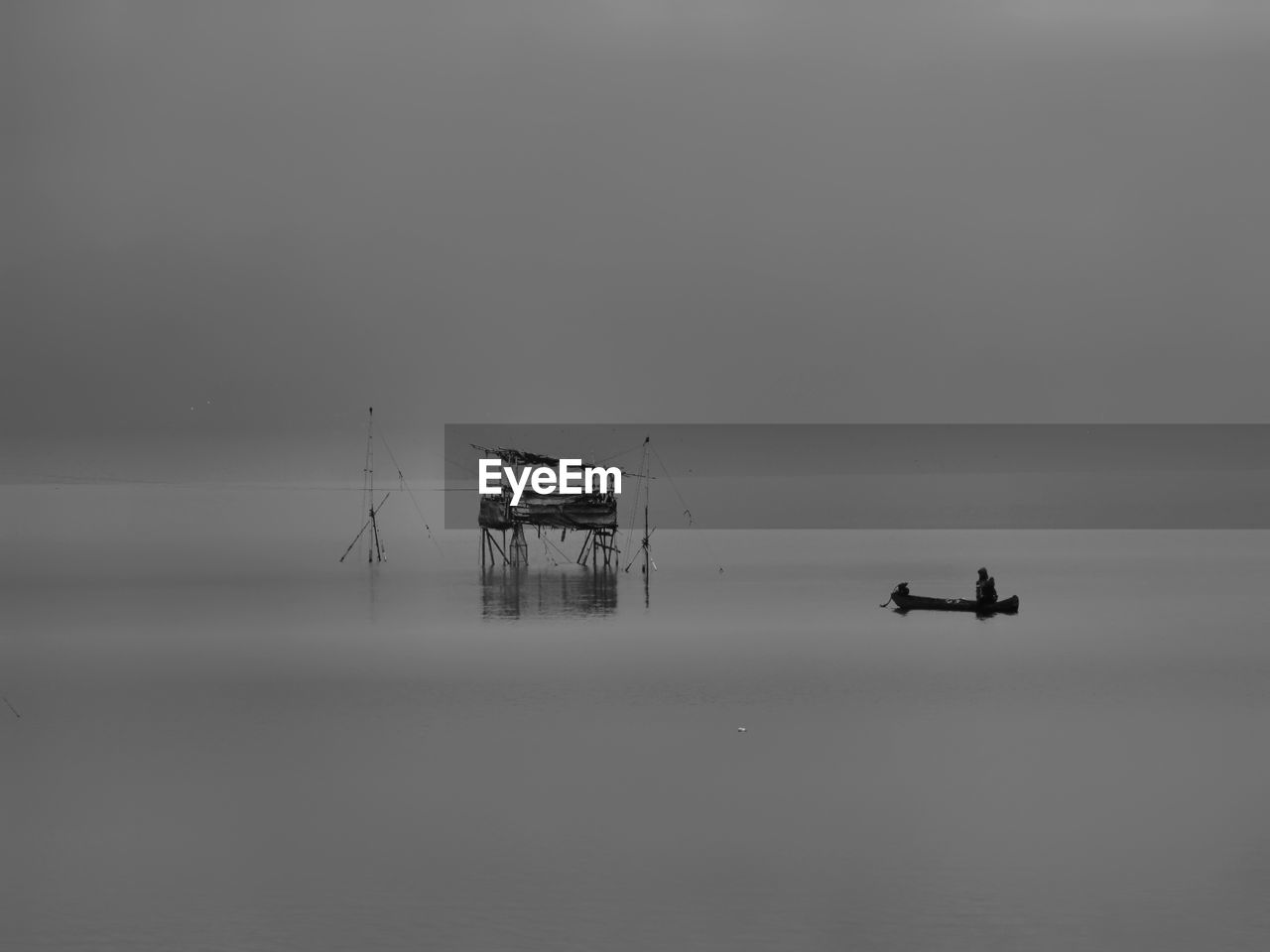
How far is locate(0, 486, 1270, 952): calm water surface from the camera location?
1580 cm

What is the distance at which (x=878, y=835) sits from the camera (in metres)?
18.9

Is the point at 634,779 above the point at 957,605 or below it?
below

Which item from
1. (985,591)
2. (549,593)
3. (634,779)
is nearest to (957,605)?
(985,591)

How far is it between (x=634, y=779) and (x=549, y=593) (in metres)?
35.0

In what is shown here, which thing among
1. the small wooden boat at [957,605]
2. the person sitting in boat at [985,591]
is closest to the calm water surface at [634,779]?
the small wooden boat at [957,605]

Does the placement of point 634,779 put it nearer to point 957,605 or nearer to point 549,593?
point 957,605

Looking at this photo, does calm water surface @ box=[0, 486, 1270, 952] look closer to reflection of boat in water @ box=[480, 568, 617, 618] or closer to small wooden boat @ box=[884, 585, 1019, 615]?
small wooden boat @ box=[884, 585, 1019, 615]

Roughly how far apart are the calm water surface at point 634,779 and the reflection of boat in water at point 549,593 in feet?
5.60

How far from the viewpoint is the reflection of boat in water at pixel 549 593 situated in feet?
162

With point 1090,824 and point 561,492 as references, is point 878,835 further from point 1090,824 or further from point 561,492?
point 561,492

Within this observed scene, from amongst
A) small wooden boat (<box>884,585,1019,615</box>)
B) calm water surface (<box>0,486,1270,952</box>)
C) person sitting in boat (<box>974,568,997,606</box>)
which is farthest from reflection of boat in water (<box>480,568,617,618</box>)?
person sitting in boat (<box>974,568,997,606</box>)

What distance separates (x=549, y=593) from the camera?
187 feet

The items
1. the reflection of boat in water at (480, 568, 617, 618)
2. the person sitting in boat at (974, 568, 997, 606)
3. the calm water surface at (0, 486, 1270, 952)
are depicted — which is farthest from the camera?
the reflection of boat in water at (480, 568, 617, 618)

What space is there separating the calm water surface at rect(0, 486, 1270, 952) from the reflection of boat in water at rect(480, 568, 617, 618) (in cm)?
171
